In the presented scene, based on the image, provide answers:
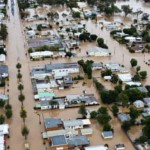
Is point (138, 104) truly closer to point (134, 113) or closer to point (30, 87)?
point (134, 113)

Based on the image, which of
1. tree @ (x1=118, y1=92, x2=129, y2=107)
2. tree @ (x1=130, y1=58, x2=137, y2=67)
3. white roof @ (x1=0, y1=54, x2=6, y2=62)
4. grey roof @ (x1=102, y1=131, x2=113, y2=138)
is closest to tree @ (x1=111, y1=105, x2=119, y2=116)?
tree @ (x1=118, y1=92, x2=129, y2=107)

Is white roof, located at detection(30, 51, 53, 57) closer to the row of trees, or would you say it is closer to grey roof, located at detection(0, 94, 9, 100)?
the row of trees

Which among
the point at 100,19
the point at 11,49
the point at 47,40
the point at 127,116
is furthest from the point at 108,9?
the point at 127,116

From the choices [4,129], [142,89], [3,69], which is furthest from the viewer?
[3,69]

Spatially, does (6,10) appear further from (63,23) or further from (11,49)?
(11,49)

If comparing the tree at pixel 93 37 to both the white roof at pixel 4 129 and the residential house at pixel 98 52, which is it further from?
the white roof at pixel 4 129

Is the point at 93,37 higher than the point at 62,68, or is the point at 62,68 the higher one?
the point at 93,37

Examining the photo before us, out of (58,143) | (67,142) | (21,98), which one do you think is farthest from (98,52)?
(58,143)
